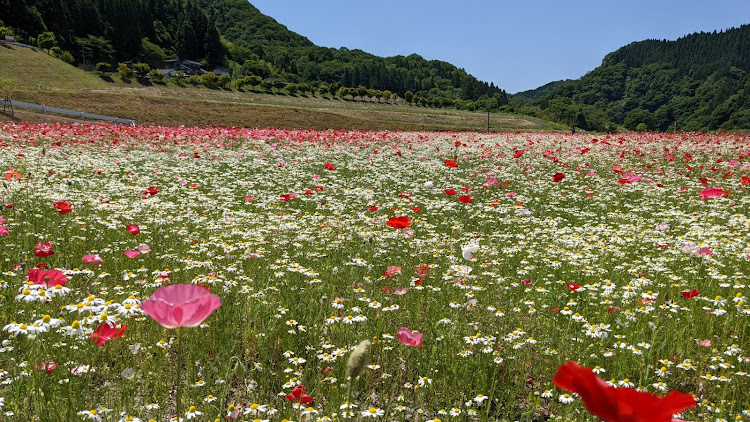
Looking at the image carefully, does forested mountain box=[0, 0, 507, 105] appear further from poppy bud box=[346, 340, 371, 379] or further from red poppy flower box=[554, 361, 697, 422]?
red poppy flower box=[554, 361, 697, 422]

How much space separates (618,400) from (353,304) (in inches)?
116

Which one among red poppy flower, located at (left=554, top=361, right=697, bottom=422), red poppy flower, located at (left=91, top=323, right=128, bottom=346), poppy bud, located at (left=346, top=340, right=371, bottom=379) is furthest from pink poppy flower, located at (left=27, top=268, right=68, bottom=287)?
red poppy flower, located at (left=554, top=361, right=697, bottom=422)

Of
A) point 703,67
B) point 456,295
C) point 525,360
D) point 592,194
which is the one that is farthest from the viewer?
point 703,67

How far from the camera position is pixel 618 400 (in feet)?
2.84

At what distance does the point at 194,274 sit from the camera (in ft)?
13.8

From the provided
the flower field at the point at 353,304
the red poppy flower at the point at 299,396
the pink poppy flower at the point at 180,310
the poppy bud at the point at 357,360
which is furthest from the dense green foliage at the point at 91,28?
the poppy bud at the point at 357,360

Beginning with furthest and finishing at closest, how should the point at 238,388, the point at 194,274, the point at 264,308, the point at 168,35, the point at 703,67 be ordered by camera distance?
the point at 703,67 → the point at 168,35 → the point at 194,274 → the point at 264,308 → the point at 238,388

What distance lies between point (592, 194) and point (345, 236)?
5.92m

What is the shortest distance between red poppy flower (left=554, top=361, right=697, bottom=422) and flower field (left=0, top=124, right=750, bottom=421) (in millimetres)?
731

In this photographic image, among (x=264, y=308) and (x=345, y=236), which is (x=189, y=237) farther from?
(x=264, y=308)

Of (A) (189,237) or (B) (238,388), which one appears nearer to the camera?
(B) (238,388)

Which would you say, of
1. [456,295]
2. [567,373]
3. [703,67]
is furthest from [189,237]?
[703,67]

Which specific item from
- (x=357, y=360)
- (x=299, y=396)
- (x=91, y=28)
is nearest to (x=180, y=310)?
(x=357, y=360)

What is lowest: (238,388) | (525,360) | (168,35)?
(238,388)
